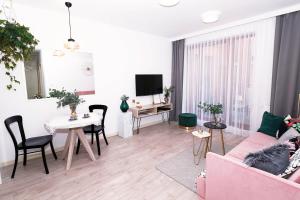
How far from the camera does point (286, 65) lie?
320cm

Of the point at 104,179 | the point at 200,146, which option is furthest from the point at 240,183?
the point at 200,146

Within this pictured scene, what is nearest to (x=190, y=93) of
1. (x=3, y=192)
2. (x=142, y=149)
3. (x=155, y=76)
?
(x=155, y=76)

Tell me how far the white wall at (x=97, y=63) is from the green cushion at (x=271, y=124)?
2829mm

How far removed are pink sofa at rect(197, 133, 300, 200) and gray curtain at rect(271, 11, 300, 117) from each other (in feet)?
8.14

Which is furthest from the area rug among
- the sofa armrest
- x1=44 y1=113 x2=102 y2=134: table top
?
x1=44 y1=113 x2=102 y2=134: table top

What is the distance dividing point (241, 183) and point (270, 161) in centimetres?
29

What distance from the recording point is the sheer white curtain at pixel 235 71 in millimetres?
3584

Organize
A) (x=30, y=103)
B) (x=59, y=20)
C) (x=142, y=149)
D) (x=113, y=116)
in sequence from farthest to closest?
(x=113, y=116)
(x=142, y=149)
(x=59, y=20)
(x=30, y=103)

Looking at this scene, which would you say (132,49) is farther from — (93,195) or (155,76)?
(93,195)

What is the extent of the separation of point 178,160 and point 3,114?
9.68ft

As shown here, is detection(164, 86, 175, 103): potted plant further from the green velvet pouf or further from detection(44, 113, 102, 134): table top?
detection(44, 113, 102, 134): table top

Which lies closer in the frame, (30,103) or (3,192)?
(3,192)

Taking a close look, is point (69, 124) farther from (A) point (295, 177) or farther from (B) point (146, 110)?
(A) point (295, 177)

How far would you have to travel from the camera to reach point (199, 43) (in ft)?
15.3
